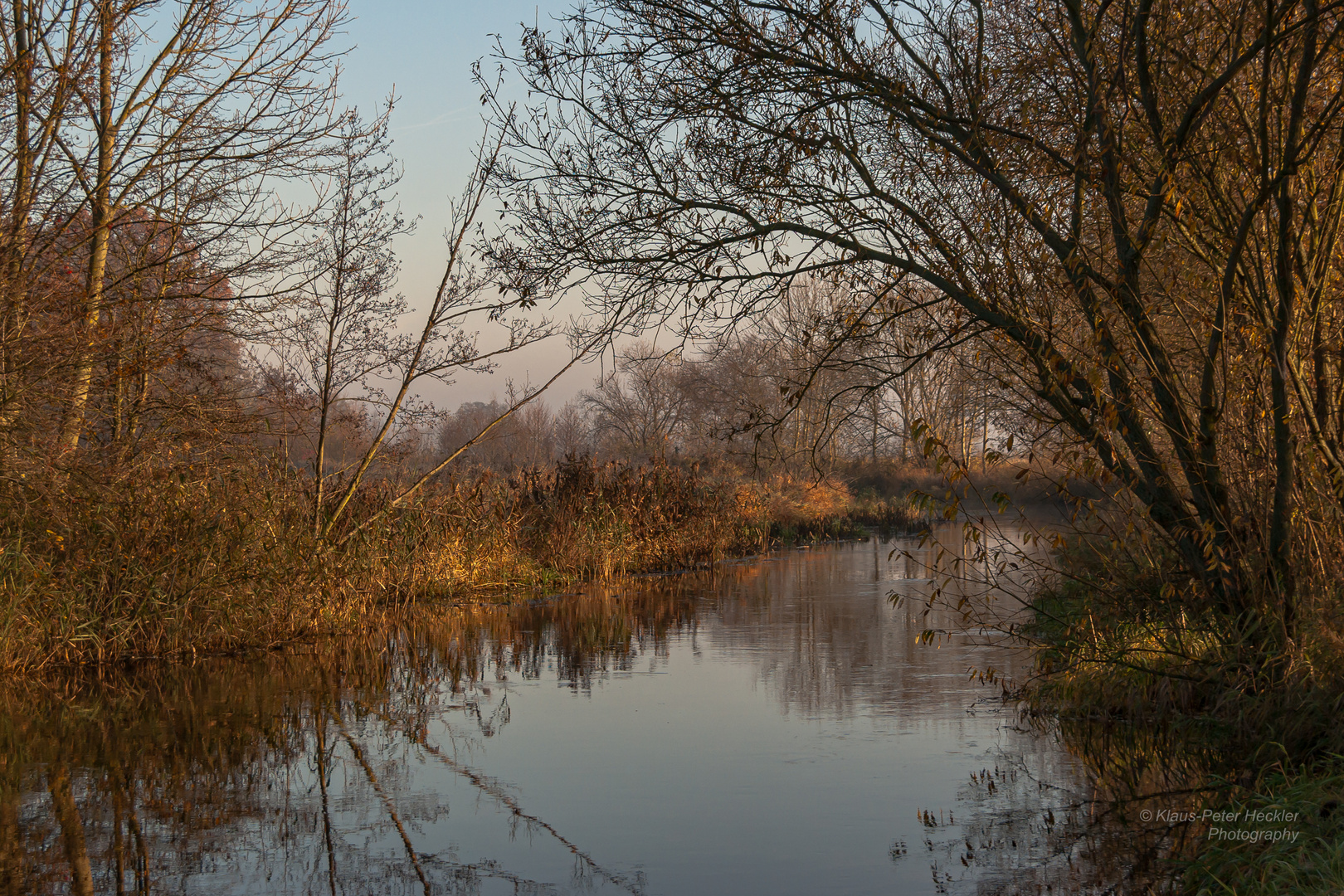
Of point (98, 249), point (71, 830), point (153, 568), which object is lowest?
point (71, 830)

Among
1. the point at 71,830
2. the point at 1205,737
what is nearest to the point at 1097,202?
the point at 1205,737

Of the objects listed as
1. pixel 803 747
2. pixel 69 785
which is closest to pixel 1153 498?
pixel 803 747

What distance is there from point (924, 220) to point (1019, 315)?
1.24 meters

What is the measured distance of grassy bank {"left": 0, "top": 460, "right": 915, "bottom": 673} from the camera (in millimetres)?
9164

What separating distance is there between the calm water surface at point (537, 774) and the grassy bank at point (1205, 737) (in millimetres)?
442

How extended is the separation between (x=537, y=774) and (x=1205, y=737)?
4.30 metres

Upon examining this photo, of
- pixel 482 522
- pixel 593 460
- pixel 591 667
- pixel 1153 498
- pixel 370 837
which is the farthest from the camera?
pixel 593 460

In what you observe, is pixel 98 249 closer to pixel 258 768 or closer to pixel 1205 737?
pixel 258 768

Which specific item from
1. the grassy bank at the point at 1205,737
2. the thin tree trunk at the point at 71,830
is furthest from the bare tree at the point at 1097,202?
the thin tree trunk at the point at 71,830

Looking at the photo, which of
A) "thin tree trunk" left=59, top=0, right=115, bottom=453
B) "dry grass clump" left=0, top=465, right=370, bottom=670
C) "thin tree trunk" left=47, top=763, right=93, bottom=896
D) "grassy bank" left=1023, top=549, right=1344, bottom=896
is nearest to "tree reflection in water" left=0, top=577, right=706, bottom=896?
"thin tree trunk" left=47, top=763, right=93, bottom=896

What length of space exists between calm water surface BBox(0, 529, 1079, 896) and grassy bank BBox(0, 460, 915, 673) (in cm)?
54

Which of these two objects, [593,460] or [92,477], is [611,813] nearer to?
[92,477]

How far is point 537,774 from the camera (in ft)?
21.9

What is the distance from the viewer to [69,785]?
6324mm
